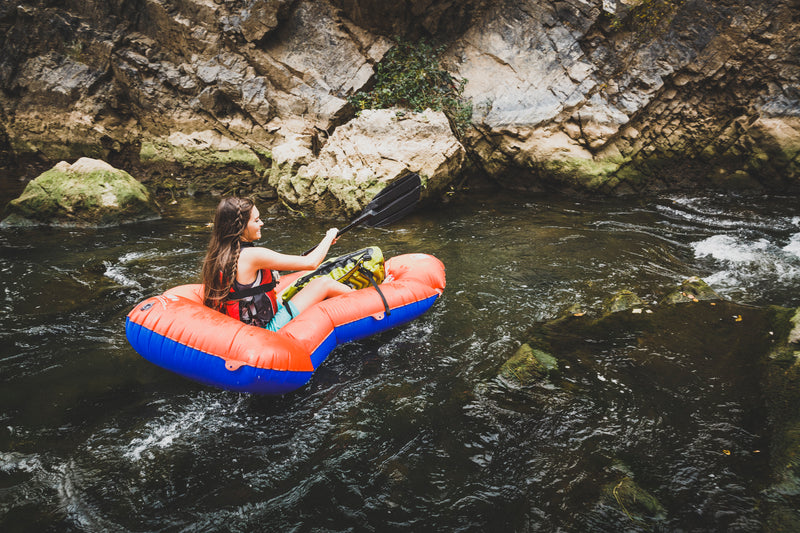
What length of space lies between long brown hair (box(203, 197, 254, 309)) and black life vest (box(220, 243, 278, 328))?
83 millimetres

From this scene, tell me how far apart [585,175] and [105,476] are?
7.04 m

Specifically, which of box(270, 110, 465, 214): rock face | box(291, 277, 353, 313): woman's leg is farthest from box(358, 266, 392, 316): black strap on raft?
box(270, 110, 465, 214): rock face

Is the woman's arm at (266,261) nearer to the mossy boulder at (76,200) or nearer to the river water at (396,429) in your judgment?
the river water at (396,429)

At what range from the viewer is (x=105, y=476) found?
2404mm

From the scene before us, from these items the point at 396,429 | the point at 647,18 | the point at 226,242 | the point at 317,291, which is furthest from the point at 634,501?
the point at 647,18

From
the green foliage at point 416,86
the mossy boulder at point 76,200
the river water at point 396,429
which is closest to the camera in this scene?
the river water at point 396,429

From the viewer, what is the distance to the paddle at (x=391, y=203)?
4.41m

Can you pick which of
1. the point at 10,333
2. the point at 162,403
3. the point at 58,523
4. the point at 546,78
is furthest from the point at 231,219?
the point at 546,78

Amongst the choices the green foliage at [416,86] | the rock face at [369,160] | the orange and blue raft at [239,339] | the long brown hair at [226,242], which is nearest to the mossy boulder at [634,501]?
the orange and blue raft at [239,339]

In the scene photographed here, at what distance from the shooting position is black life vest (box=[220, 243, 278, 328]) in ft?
10.7

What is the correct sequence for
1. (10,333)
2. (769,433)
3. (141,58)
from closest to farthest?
(769,433) < (10,333) < (141,58)

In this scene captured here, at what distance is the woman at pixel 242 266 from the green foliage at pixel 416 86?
17.2 ft

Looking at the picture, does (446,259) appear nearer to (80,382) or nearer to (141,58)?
(80,382)

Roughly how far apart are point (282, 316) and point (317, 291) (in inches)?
13.6
